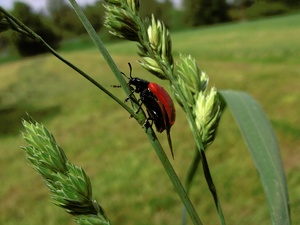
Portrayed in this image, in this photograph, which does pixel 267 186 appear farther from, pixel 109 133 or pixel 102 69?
pixel 102 69

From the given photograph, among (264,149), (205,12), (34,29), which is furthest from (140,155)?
(205,12)

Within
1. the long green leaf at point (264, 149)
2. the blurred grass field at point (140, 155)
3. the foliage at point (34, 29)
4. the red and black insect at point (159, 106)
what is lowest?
the blurred grass field at point (140, 155)

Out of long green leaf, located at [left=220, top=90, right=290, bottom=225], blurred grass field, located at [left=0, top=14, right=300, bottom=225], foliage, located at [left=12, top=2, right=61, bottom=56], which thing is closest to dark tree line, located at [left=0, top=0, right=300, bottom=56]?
foliage, located at [left=12, top=2, right=61, bottom=56]

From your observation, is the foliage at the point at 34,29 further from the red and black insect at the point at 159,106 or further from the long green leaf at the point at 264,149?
the red and black insect at the point at 159,106

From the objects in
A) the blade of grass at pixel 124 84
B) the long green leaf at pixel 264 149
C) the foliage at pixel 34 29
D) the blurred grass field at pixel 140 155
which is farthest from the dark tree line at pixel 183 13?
the blade of grass at pixel 124 84

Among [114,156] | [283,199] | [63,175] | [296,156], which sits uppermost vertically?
[63,175]

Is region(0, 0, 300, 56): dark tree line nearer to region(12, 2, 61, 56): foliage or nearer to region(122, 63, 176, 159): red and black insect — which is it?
region(12, 2, 61, 56): foliage

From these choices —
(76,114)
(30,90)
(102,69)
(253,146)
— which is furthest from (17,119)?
(253,146)

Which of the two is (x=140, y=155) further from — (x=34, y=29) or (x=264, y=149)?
(x=34, y=29)
